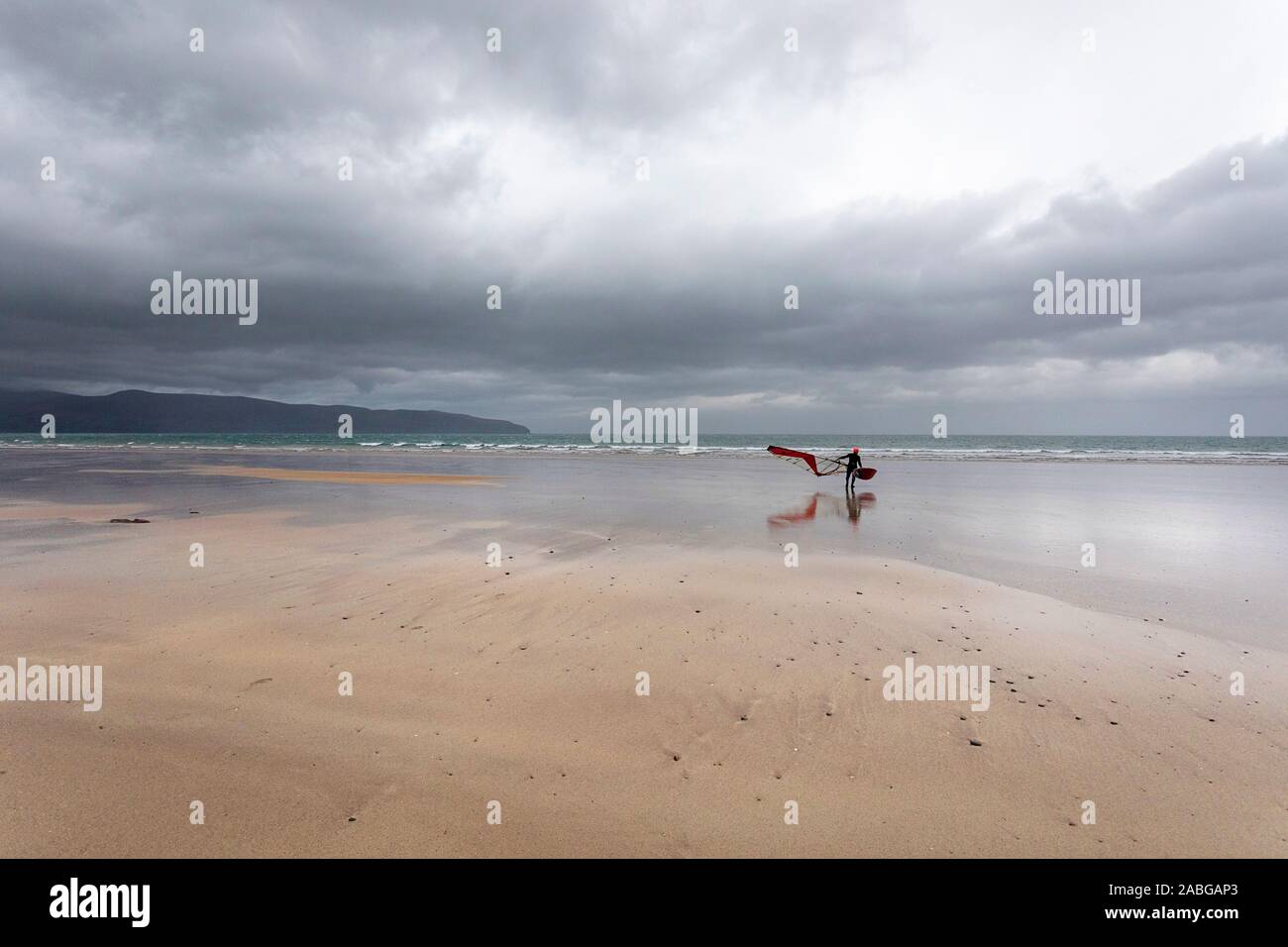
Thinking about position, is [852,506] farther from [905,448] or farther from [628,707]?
[905,448]

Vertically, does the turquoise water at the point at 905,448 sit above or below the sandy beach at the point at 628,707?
above

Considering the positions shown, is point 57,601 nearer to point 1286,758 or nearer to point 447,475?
point 1286,758

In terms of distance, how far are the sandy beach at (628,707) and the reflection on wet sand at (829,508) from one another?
424 cm

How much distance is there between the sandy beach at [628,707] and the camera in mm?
3320

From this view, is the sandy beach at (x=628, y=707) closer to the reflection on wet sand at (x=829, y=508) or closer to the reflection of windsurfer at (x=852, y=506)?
the reflection on wet sand at (x=829, y=508)

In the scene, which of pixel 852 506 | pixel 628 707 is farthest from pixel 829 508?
pixel 628 707

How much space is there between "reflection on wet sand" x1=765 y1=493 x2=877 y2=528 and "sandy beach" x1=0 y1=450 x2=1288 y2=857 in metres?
4.24

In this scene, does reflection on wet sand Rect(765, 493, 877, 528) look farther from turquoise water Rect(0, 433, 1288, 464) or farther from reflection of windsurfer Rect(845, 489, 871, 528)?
turquoise water Rect(0, 433, 1288, 464)

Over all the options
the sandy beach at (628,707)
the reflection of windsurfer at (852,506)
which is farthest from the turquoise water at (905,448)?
the sandy beach at (628,707)

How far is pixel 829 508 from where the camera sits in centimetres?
1758

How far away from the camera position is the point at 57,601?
7.45 metres

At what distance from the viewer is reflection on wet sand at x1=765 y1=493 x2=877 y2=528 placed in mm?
15133

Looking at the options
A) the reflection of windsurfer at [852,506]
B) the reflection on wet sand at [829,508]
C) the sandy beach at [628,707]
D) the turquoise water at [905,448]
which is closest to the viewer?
the sandy beach at [628,707]
